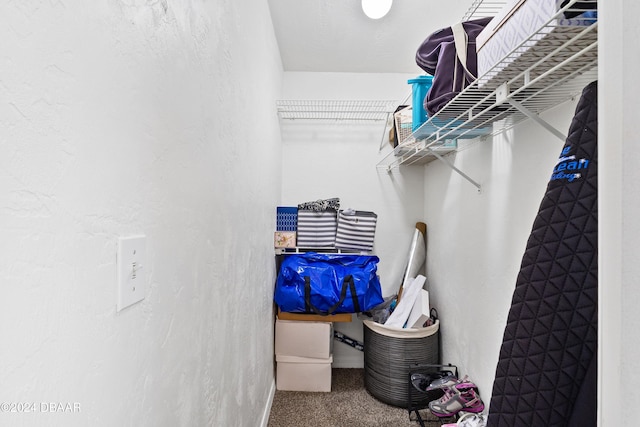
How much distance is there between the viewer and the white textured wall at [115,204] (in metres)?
0.35

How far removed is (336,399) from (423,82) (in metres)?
1.96

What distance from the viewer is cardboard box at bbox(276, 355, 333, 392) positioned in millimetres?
2287

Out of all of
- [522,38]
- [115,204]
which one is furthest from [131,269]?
[522,38]

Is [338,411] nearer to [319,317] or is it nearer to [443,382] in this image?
[319,317]

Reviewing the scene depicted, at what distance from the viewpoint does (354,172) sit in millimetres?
2670

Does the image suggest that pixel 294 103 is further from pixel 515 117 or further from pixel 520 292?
pixel 520 292

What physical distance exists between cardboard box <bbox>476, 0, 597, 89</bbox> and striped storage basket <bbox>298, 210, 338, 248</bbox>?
1570 millimetres

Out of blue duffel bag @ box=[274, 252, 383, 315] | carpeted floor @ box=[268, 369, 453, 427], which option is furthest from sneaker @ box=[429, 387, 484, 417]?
blue duffel bag @ box=[274, 252, 383, 315]

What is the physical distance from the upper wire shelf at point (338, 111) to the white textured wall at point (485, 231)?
0.63 m

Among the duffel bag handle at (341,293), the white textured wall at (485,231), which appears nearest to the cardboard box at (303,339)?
the duffel bag handle at (341,293)

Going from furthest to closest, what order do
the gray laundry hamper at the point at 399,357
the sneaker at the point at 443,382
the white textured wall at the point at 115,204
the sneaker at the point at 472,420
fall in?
1. the gray laundry hamper at the point at 399,357
2. the sneaker at the point at 443,382
3. the sneaker at the point at 472,420
4. the white textured wall at the point at 115,204

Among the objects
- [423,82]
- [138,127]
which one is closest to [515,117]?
[423,82]

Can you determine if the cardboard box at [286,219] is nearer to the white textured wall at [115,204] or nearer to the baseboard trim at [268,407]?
the baseboard trim at [268,407]

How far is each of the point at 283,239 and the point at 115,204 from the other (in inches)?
74.4
